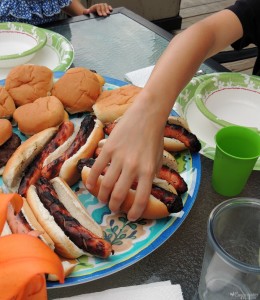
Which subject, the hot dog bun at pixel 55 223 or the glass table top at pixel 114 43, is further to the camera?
the glass table top at pixel 114 43

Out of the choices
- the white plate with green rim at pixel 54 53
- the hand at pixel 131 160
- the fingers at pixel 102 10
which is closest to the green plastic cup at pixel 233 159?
the hand at pixel 131 160

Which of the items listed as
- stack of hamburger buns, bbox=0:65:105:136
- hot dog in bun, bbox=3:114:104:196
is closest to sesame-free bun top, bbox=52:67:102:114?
stack of hamburger buns, bbox=0:65:105:136

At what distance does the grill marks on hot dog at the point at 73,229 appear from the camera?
1.98ft

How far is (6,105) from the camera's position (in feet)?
3.01

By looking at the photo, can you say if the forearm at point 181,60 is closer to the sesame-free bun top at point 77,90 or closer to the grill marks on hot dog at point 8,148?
the sesame-free bun top at point 77,90

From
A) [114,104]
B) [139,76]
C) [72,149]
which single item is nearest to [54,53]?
[139,76]

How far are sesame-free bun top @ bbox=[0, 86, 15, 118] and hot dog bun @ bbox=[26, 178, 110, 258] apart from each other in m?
0.29

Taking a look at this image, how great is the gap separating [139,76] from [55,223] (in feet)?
2.13

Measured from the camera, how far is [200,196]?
0.81 m

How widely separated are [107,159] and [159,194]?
4.7 inches

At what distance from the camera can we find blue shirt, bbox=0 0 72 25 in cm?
151

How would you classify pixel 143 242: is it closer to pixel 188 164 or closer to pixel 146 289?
pixel 146 289

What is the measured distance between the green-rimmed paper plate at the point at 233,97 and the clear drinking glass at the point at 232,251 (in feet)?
1.48

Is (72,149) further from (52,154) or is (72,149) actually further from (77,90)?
(77,90)
